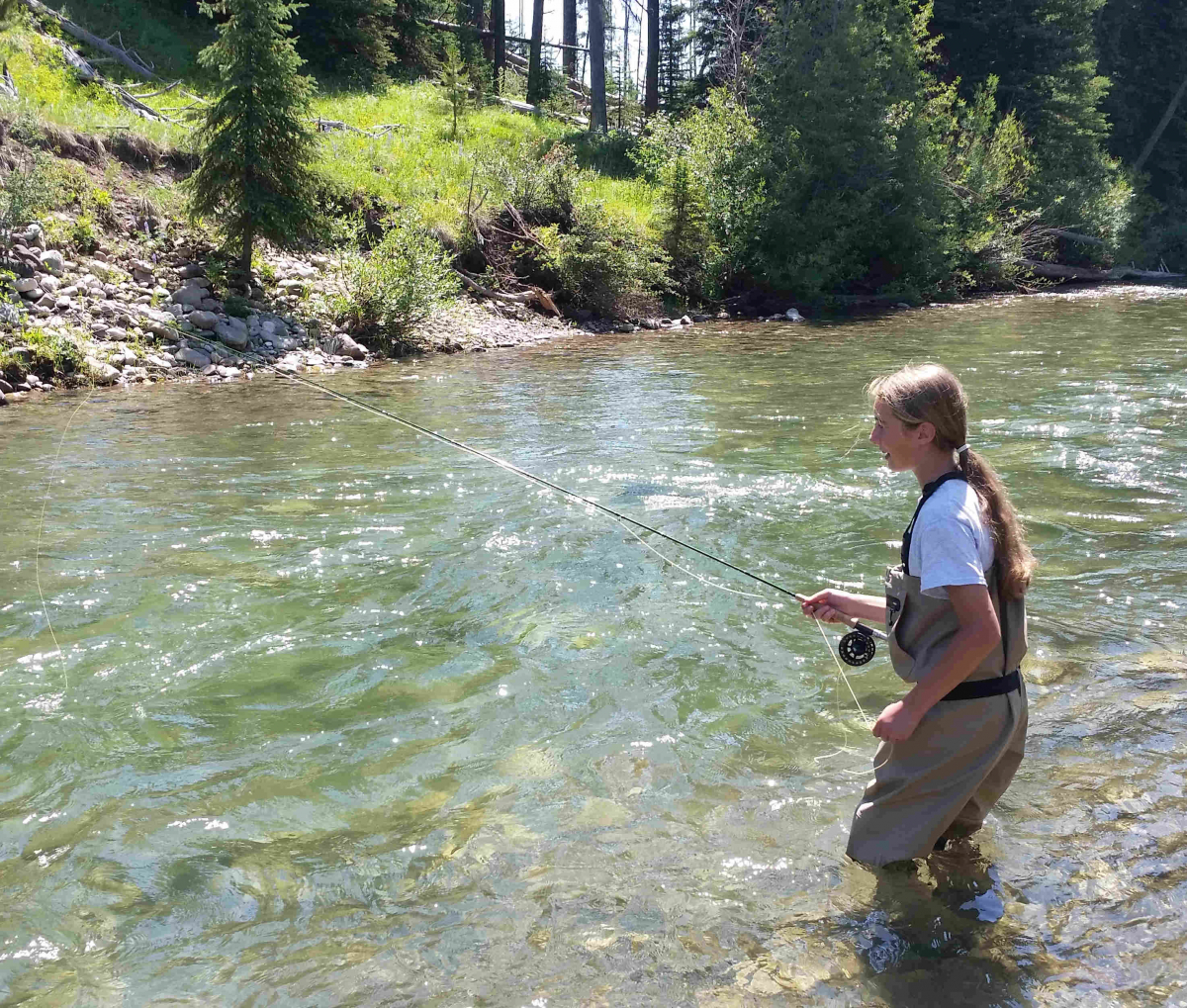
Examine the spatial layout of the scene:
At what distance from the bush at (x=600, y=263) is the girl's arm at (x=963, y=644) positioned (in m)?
18.9

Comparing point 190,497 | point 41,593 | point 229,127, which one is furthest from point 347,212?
point 41,593

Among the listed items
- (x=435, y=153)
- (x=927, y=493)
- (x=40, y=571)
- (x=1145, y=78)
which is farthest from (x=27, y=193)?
(x=1145, y=78)

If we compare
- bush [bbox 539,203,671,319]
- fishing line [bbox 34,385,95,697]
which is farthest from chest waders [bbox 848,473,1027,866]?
bush [bbox 539,203,671,319]

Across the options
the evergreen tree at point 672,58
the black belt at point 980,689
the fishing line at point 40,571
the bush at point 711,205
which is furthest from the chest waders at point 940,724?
the evergreen tree at point 672,58

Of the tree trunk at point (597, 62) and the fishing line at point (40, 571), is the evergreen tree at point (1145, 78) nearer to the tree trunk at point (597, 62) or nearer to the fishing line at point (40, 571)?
the tree trunk at point (597, 62)

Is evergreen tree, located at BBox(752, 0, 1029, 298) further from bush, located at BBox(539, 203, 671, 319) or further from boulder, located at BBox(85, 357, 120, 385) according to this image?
boulder, located at BBox(85, 357, 120, 385)

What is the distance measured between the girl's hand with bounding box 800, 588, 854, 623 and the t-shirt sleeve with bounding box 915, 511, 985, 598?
1.93 ft

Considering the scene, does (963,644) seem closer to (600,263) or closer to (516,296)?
(516,296)

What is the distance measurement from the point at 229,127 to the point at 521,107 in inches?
826

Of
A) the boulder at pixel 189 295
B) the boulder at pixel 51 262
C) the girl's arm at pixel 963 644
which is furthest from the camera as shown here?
the boulder at pixel 189 295

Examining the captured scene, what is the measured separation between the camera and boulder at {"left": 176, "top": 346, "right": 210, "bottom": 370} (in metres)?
14.1

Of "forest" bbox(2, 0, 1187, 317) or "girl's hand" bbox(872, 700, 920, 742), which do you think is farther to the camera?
"forest" bbox(2, 0, 1187, 317)

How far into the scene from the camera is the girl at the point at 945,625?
2.77m

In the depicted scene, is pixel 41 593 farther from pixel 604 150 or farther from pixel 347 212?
pixel 604 150
